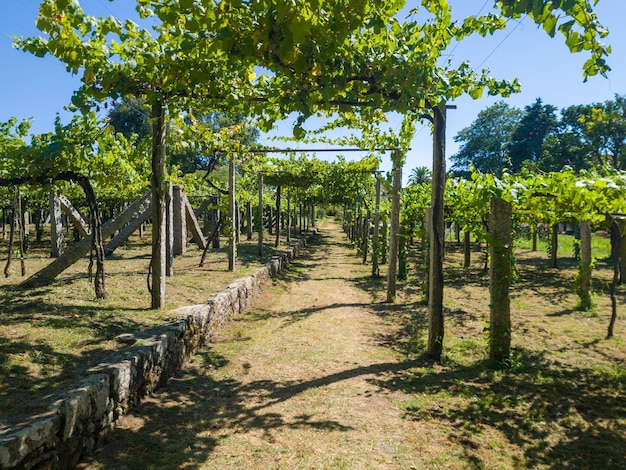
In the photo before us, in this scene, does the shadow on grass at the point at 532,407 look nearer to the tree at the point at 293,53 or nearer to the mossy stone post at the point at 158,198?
the tree at the point at 293,53

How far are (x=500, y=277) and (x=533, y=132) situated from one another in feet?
153

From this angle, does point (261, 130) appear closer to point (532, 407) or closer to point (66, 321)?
point (66, 321)

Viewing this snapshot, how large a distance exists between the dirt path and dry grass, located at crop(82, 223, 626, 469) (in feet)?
0.05

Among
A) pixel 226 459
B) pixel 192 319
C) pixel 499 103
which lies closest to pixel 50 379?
pixel 226 459

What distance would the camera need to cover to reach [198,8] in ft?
9.55

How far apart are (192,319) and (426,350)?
352cm

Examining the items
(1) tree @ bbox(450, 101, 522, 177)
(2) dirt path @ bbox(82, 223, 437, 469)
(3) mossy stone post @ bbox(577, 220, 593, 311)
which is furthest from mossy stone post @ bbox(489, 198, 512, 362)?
(1) tree @ bbox(450, 101, 522, 177)

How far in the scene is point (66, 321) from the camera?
5008 millimetres

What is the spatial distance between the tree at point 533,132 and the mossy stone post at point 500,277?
4371 centimetres

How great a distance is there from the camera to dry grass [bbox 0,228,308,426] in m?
3.40

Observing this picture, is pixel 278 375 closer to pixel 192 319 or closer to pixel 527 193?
Answer: pixel 192 319

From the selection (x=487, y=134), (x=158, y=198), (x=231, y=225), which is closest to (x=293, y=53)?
(x=158, y=198)

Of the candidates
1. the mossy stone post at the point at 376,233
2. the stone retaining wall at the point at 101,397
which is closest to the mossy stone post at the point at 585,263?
the mossy stone post at the point at 376,233

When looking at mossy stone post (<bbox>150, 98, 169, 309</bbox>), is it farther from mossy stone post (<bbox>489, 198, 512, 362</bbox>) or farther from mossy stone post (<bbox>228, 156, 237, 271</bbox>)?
mossy stone post (<bbox>489, 198, 512, 362</bbox>)
